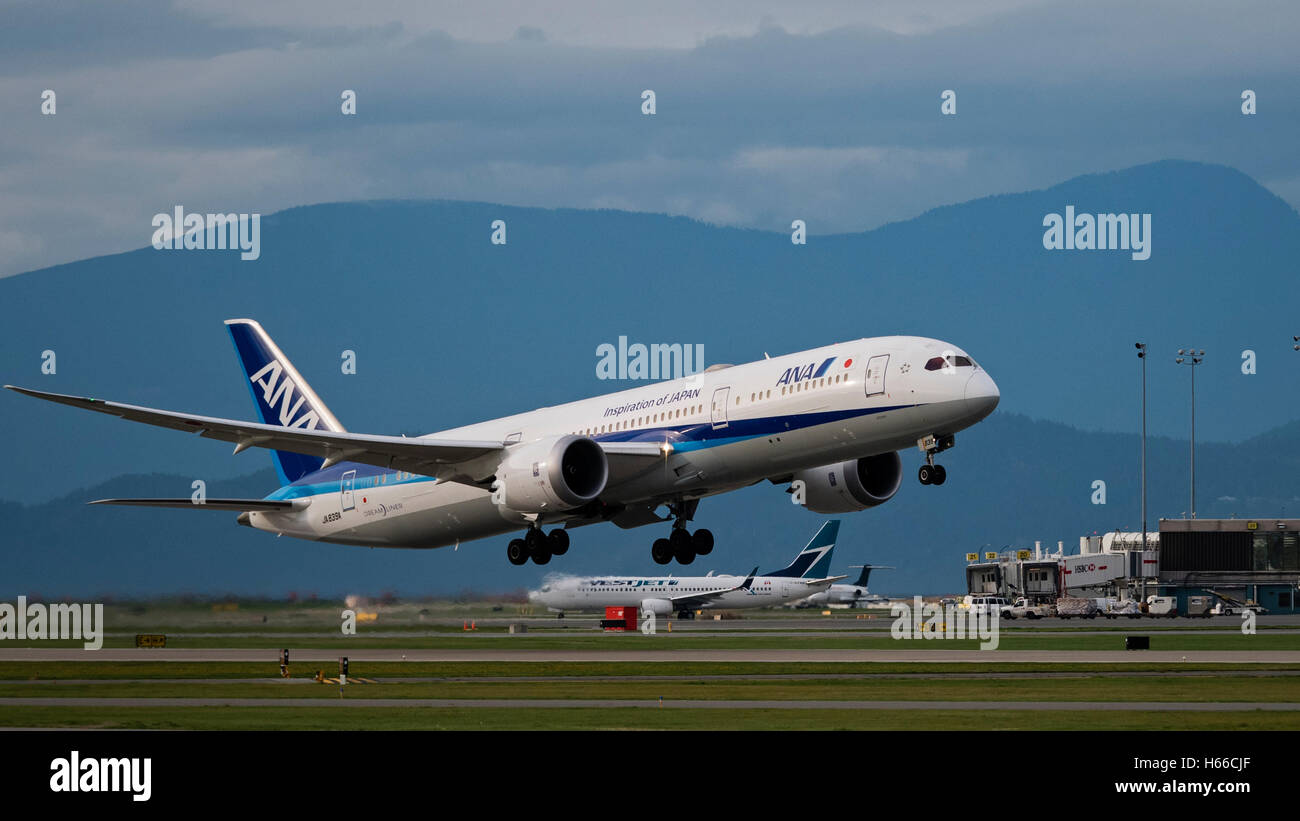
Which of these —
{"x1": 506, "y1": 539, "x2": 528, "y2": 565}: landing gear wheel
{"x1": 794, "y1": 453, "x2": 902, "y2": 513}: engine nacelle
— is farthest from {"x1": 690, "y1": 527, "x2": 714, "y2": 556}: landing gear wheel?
{"x1": 506, "y1": 539, "x2": 528, "y2": 565}: landing gear wheel

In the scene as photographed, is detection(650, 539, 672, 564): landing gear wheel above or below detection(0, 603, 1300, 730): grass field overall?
above

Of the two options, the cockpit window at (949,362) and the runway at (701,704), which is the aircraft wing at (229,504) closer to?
the runway at (701,704)

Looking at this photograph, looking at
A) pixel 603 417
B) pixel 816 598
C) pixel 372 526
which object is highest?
pixel 603 417

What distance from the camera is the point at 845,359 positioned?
45188mm

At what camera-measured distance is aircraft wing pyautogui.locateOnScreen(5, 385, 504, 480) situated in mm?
49041

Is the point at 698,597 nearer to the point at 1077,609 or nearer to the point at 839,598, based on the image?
the point at 1077,609

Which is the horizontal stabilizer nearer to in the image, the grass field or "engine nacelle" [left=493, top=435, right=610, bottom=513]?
the grass field

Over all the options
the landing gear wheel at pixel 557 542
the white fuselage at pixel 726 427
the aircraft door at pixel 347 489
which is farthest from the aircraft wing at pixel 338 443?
the aircraft door at pixel 347 489

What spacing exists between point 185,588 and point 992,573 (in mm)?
135084

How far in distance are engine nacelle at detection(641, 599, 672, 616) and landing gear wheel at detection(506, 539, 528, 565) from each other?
→ 230 feet

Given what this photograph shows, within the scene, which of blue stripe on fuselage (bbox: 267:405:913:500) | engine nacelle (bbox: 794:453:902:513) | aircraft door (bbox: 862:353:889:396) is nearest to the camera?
aircraft door (bbox: 862:353:889:396)

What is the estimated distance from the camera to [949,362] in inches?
1711
